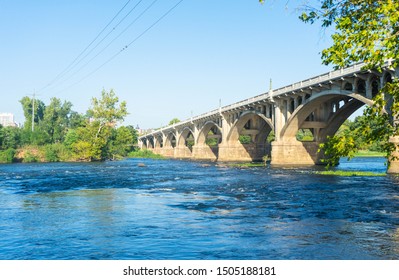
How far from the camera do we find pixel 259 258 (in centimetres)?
1236

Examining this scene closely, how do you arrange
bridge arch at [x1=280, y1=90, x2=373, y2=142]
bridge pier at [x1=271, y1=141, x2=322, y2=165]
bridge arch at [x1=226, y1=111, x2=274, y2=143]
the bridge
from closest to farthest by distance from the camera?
the bridge < bridge arch at [x1=280, y1=90, x2=373, y2=142] < bridge pier at [x1=271, y1=141, x2=322, y2=165] < bridge arch at [x1=226, y1=111, x2=274, y2=143]

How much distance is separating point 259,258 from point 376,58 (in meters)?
6.04

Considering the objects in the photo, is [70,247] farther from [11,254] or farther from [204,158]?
[204,158]

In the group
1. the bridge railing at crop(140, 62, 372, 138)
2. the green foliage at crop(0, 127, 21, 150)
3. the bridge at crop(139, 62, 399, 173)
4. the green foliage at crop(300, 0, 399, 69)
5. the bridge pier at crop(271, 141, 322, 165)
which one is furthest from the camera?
the green foliage at crop(0, 127, 21, 150)

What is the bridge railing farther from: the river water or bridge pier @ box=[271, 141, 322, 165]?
the river water

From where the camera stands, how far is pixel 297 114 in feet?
213

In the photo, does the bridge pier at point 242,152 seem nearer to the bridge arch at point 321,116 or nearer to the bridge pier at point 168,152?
the bridge arch at point 321,116

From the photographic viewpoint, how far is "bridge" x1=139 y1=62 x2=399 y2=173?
48125 mm

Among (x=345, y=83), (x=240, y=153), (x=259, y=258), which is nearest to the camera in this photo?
(x=259, y=258)

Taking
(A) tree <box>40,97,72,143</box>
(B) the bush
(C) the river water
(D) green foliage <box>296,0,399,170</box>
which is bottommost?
(C) the river water

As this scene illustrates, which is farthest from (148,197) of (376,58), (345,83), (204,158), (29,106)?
(29,106)

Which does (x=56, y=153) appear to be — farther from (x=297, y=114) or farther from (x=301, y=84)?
(x=301, y=84)

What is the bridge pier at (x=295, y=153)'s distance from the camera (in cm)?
7038

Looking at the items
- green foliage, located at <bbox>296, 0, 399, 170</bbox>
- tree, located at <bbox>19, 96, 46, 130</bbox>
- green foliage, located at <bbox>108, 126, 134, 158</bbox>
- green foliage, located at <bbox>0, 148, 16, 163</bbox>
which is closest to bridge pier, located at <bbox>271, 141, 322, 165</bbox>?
green foliage, located at <bbox>108, 126, 134, 158</bbox>
